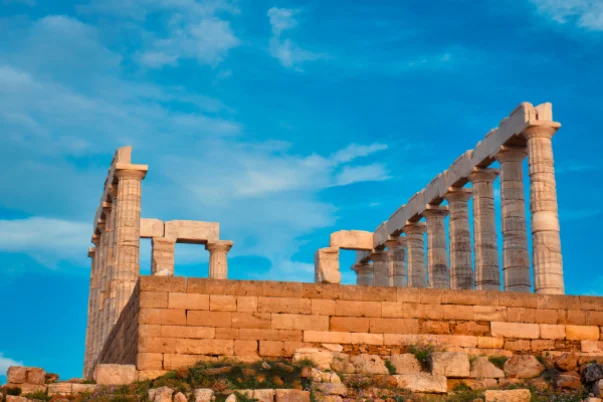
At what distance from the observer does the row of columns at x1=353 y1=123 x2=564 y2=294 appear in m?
33.6

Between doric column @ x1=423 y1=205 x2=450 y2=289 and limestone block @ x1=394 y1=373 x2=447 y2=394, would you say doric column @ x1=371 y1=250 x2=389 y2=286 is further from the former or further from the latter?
limestone block @ x1=394 y1=373 x2=447 y2=394

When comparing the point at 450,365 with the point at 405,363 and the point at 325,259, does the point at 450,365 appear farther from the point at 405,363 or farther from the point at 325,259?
the point at 325,259

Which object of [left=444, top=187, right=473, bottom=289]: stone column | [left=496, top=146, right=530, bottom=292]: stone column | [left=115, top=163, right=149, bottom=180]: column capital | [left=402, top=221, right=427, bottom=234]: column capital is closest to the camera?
[left=496, top=146, right=530, bottom=292]: stone column

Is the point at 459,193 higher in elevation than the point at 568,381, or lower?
higher

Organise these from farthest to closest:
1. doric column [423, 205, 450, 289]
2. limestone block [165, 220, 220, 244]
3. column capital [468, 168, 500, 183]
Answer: limestone block [165, 220, 220, 244] → doric column [423, 205, 450, 289] → column capital [468, 168, 500, 183]

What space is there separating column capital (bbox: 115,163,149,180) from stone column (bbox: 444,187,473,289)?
12417 mm

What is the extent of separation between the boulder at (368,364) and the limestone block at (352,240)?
88.6ft

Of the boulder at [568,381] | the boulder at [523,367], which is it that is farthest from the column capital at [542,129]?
the boulder at [568,381]

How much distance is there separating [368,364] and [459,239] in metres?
20.7

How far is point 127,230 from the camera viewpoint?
131ft

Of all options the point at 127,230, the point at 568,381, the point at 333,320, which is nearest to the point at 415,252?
the point at 127,230

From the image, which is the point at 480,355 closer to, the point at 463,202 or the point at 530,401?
the point at 530,401

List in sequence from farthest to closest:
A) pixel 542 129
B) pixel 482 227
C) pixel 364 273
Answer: pixel 364 273 < pixel 482 227 < pixel 542 129

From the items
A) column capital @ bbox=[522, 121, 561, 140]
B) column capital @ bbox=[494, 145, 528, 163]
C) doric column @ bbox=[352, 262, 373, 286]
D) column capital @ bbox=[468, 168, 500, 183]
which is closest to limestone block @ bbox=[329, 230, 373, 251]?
doric column @ bbox=[352, 262, 373, 286]
